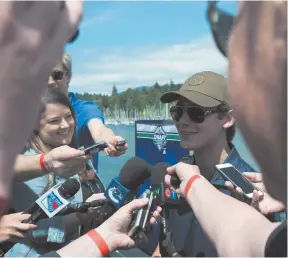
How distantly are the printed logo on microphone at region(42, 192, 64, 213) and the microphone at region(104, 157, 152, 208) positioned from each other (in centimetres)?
26

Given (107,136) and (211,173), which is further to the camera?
(107,136)

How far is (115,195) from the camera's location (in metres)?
1.86

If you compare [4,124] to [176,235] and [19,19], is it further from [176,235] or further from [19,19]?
[176,235]

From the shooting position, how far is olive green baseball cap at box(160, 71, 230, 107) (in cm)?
219

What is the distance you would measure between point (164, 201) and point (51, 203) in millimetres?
481

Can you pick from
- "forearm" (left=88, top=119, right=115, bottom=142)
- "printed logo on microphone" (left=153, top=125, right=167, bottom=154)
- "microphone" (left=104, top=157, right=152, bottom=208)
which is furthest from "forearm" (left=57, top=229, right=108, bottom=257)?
"printed logo on microphone" (left=153, top=125, right=167, bottom=154)

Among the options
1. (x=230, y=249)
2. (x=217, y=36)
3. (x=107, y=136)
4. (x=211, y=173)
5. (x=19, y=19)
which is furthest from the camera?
(x=107, y=136)

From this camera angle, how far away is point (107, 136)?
94.4 inches

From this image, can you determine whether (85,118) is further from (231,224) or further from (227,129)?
(231,224)

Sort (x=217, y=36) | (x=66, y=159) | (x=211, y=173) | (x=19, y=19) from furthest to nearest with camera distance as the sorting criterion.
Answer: (x=211, y=173) → (x=66, y=159) → (x=217, y=36) → (x=19, y=19)

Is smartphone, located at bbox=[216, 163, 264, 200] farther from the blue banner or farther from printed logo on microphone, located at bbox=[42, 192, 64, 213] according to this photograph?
the blue banner

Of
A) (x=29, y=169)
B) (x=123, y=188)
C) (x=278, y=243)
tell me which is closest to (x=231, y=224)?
(x=278, y=243)

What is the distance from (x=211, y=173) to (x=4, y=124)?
5.65 ft

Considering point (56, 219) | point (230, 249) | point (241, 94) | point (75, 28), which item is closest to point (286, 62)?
point (241, 94)
